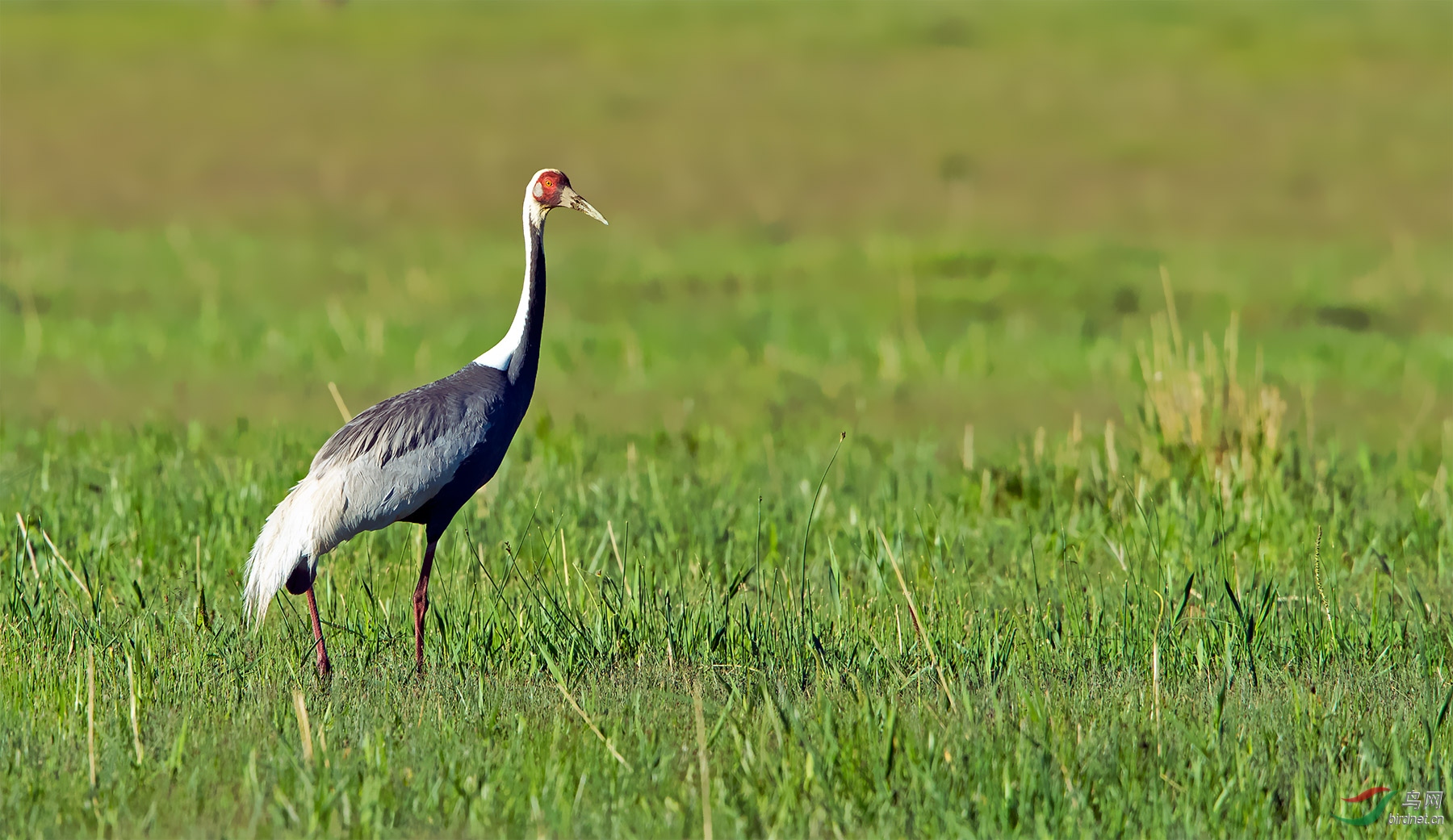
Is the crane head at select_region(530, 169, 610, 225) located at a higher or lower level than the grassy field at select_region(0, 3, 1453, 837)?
higher

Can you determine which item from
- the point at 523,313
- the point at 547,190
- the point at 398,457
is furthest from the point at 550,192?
the point at 398,457

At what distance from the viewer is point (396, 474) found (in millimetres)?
5219

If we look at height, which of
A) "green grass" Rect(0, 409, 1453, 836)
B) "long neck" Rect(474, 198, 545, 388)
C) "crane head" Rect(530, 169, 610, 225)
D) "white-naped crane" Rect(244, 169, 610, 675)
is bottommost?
"green grass" Rect(0, 409, 1453, 836)

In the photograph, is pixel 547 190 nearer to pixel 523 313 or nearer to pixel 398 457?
pixel 523 313

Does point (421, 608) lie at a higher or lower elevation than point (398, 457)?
lower

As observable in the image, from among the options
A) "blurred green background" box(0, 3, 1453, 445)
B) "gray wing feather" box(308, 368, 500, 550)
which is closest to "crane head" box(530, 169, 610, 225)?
"gray wing feather" box(308, 368, 500, 550)

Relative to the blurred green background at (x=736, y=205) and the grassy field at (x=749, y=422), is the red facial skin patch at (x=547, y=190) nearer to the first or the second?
the grassy field at (x=749, y=422)

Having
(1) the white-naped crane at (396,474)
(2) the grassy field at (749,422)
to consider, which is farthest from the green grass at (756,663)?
(1) the white-naped crane at (396,474)

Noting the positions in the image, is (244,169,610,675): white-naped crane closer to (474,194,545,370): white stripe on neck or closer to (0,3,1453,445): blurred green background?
(474,194,545,370): white stripe on neck

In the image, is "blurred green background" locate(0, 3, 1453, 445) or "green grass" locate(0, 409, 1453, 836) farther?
"blurred green background" locate(0, 3, 1453, 445)

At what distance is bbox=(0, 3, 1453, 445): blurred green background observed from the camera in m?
13.2

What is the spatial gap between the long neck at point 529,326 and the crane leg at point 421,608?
67cm

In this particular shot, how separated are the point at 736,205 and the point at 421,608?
64.5 ft

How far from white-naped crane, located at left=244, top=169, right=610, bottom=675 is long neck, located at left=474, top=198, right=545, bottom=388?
0.8 inches
